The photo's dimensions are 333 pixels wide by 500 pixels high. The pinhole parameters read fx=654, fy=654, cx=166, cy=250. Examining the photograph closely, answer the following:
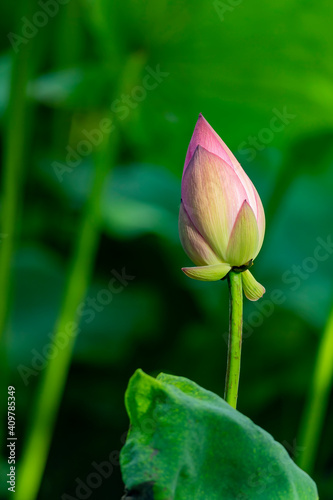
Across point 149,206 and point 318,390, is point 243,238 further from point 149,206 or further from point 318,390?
point 149,206

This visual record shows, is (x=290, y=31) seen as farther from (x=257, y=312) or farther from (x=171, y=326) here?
(x=171, y=326)

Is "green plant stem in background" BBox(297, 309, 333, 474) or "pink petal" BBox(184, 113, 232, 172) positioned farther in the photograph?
"green plant stem in background" BBox(297, 309, 333, 474)

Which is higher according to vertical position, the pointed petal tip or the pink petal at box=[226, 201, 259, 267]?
the pink petal at box=[226, 201, 259, 267]

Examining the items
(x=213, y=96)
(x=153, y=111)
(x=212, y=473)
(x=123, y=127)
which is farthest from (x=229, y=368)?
(x=123, y=127)
